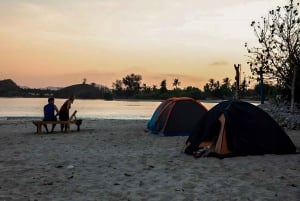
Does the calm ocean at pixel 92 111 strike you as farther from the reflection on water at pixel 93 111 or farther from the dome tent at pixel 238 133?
the dome tent at pixel 238 133

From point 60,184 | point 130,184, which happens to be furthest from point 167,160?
point 60,184

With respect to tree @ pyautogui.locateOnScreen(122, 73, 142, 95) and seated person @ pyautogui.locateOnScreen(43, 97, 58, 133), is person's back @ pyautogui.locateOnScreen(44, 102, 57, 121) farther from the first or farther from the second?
tree @ pyautogui.locateOnScreen(122, 73, 142, 95)

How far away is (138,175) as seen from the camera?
8.66m

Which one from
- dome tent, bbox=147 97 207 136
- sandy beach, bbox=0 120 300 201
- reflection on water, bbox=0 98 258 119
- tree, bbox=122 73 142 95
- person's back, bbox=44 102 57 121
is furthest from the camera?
tree, bbox=122 73 142 95

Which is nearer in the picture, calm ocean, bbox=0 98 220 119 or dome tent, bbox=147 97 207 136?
dome tent, bbox=147 97 207 136

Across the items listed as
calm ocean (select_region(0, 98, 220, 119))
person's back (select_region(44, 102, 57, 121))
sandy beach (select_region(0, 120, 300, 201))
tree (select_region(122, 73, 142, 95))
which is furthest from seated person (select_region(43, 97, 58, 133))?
tree (select_region(122, 73, 142, 95))

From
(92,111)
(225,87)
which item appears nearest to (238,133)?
(92,111)

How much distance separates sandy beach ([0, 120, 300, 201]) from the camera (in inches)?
281

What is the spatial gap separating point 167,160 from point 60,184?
3386 mm

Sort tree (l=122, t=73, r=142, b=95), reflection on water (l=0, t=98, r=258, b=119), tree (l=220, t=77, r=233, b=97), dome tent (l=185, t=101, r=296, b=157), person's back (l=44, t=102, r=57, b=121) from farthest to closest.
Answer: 1. tree (l=122, t=73, r=142, b=95)
2. tree (l=220, t=77, r=233, b=97)
3. reflection on water (l=0, t=98, r=258, b=119)
4. person's back (l=44, t=102, r=57, b=121)
5. dome tent (l=185, t=101, r=296, b=157)

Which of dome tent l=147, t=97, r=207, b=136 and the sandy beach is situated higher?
dome tent l=147, t=97, r=207, b=136

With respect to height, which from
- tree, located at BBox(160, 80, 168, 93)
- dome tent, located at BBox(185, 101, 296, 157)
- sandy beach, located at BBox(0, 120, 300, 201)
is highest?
tree, located at BBox(160, 80, 168, 93)

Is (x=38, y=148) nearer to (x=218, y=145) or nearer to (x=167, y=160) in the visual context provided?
(x=167, y=160)

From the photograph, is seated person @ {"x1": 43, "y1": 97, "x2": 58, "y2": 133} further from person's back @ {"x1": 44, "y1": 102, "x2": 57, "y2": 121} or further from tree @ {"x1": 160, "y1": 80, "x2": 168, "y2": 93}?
tree @ {"x1": 160, "y1": 80, "x2": 168, "y2": 93}
